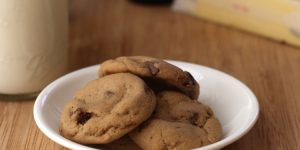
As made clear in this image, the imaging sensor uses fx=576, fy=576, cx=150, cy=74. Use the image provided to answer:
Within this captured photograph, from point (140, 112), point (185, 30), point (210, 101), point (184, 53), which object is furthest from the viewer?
point (185, 30)

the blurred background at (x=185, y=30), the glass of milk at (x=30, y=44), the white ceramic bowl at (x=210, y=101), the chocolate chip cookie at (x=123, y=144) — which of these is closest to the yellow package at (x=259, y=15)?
the blurred background at (x=185, y=30)

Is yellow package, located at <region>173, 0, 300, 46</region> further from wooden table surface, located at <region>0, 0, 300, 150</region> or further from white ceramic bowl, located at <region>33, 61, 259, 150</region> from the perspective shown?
white ceramic bowl, located at <region>33, 61, 259, 150</region>

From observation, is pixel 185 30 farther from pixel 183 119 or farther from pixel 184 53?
pixel 183 119

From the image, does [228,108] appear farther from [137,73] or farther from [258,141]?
[137,73]

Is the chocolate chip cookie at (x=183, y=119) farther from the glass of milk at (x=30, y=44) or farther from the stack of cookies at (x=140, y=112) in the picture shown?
the glass of milk at (x=30, y=44)

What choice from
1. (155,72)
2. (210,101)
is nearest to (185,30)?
(210,101)
